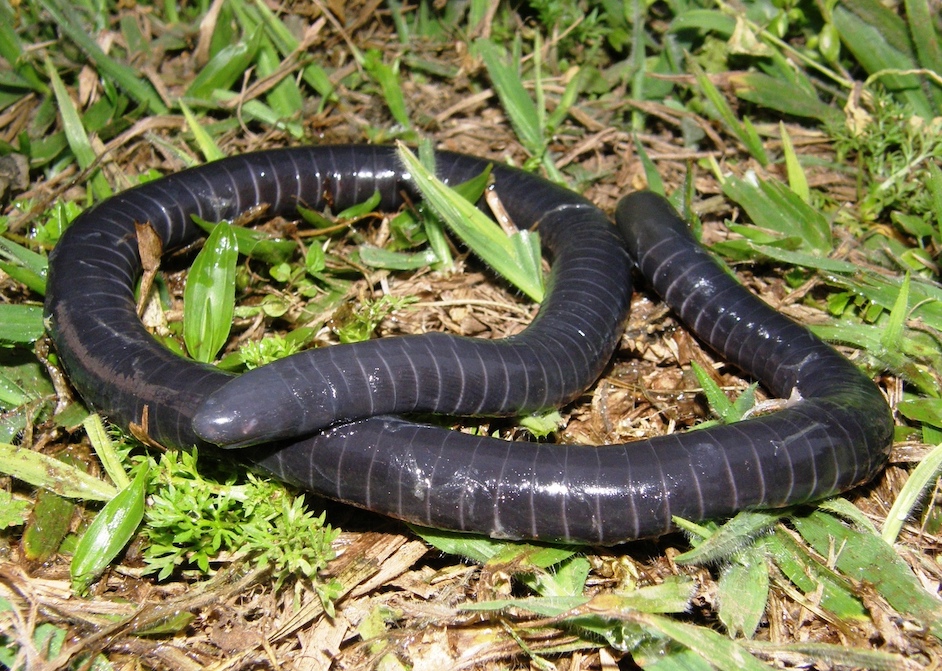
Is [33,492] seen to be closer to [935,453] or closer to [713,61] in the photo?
[935,453]

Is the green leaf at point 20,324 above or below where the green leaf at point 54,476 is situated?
above

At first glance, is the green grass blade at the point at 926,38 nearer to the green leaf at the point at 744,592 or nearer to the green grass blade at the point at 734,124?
the green grass blade at the point at 734,124

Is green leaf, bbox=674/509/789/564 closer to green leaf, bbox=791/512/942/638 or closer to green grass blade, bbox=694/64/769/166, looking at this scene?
green leaf, bbox=791/512/942/638

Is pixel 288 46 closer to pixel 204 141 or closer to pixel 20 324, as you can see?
pixel 204 141

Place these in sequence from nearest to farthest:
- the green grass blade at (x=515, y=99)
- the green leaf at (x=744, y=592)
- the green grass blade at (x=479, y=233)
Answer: the green leaf at (x=744, y=592)
the green grass blade at (x=479, y=233)
the green grass blade at (x=515, y=99)

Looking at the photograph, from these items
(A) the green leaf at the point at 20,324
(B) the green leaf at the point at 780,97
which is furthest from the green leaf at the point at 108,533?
(B) the green leaf at the point at 780,97

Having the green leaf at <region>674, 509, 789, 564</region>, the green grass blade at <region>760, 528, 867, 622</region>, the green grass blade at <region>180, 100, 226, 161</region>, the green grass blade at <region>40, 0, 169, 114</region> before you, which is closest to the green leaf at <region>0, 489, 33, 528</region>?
the green grass blade at <region>180, 100, 226, 161</region>
